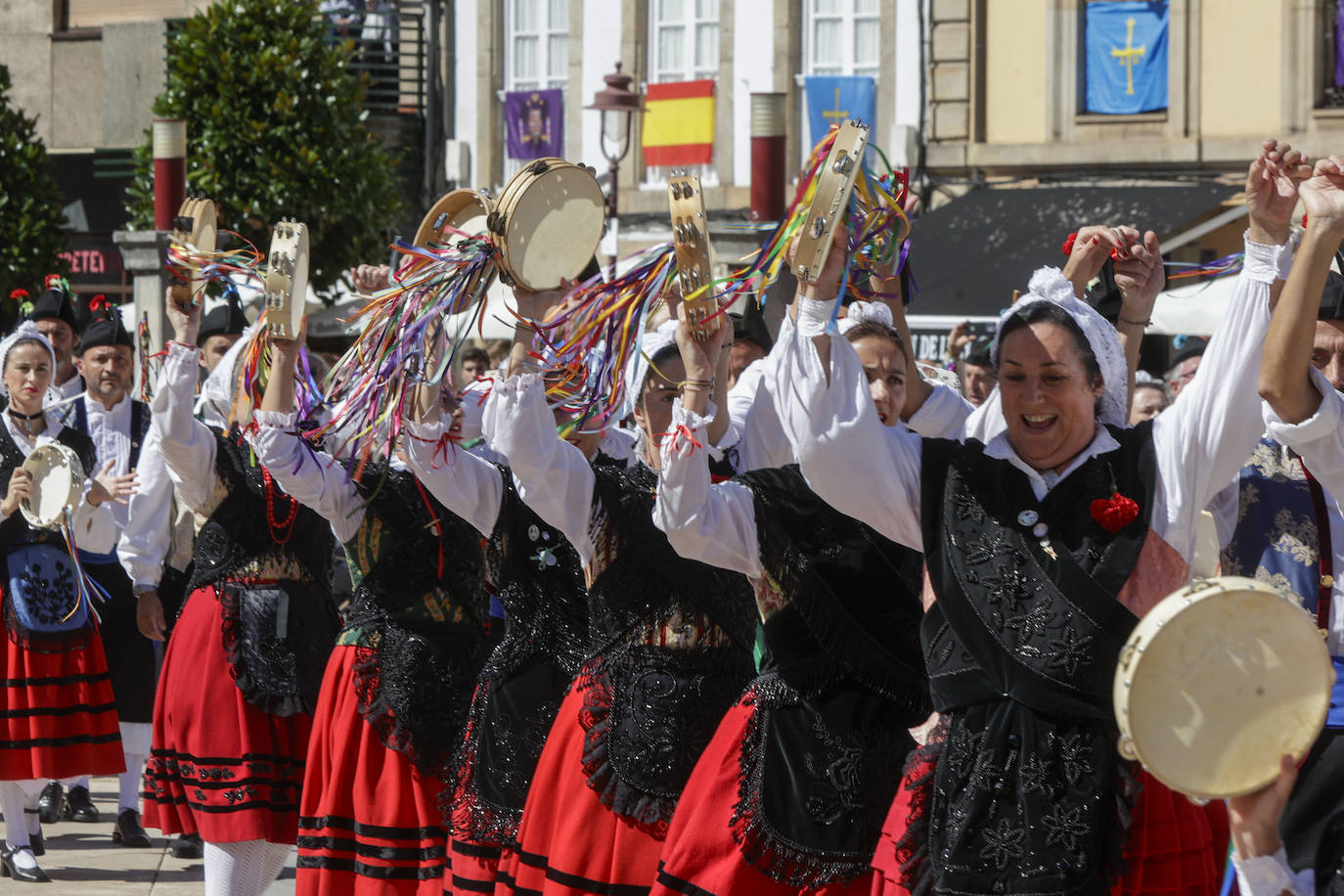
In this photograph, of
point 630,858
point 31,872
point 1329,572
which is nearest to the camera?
point 1329,572

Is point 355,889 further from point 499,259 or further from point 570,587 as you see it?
point 499,259

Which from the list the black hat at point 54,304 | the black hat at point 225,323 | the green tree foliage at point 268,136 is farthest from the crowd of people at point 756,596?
the green tree foliage at point 268,136

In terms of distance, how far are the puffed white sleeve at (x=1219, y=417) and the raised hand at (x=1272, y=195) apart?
26mm

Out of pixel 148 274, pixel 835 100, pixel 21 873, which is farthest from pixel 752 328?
pixel 835 100

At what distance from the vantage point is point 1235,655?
2.57 m

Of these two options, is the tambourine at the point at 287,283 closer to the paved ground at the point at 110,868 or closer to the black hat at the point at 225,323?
the black hat at the point at 225,323

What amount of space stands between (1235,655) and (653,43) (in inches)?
682

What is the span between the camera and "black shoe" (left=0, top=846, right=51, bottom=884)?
7.02m

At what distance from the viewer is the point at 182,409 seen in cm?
573

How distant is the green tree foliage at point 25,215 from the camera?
1692 cm

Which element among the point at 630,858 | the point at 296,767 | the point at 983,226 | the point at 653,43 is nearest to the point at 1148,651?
the point at 630,858

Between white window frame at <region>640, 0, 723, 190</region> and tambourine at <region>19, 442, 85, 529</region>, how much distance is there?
1198 cm

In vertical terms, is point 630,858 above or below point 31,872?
above

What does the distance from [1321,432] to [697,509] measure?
1.21 meters
